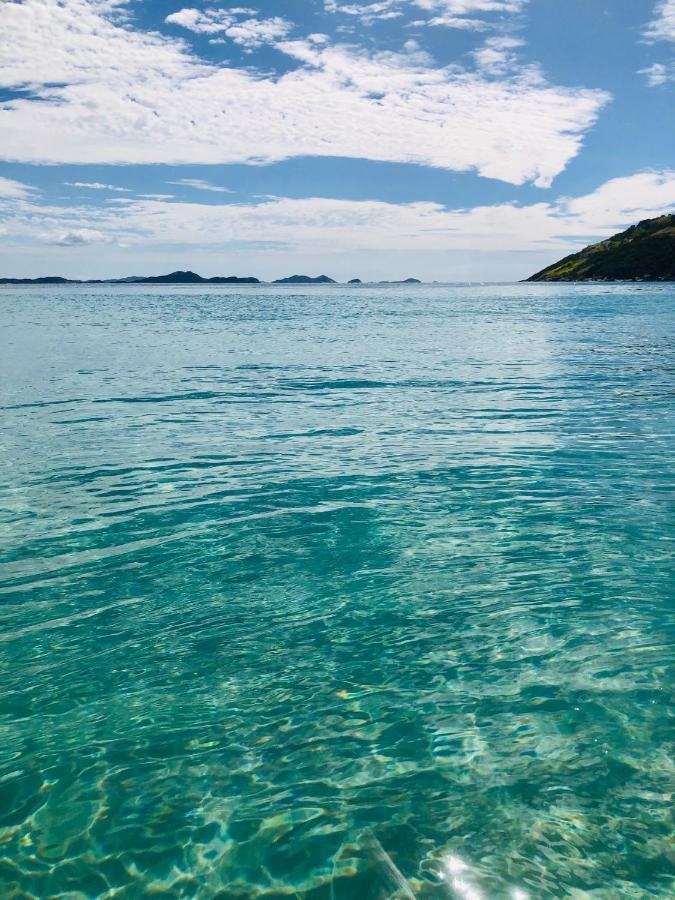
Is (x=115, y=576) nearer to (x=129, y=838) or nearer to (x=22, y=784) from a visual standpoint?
(x=22, y=784)

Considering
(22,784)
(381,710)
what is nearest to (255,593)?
(381,710)

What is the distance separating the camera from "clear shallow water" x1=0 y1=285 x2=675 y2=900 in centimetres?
611

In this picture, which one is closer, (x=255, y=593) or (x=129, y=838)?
(x=129, y=838)

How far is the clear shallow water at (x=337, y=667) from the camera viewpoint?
6.11m

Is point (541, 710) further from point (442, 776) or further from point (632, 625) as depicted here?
point (632, 625)

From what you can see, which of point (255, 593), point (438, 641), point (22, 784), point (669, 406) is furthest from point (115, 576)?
point (669, 406)

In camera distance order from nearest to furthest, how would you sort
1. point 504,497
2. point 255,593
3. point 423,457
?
point 255,593 → point 504,497 → point 423,457

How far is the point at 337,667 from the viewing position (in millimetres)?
8961

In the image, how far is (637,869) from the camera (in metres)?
5.83

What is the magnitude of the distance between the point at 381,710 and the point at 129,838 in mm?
3009

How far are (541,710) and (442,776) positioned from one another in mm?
1626

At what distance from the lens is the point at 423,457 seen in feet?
63.3

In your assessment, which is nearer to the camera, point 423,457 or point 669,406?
point 423,457

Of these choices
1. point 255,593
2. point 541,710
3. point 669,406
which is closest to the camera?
point 541,710
